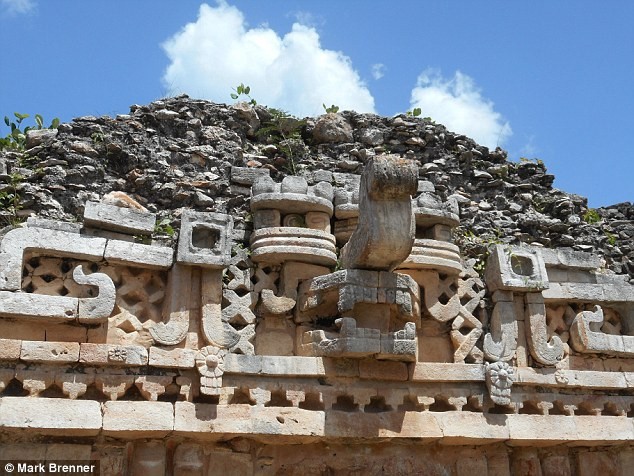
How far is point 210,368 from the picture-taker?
635cm

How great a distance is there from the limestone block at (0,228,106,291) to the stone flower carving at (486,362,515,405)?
363cm

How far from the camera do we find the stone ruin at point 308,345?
6.15 meters

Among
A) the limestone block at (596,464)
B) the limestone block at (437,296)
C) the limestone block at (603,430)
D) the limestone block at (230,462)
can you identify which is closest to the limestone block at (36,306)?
the limestone block at (230,462)

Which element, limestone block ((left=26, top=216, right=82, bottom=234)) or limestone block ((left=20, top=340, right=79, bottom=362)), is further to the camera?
limestone block ((left=26, top=216, right=82, bottom=234))

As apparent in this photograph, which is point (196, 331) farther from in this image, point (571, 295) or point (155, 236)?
point (571, 295)

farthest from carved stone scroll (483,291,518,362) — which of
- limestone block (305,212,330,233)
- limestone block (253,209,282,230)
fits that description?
limestone block (253,209,282,230)

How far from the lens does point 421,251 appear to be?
7.39 meters

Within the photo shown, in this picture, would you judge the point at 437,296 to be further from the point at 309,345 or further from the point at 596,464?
the point at 596,464

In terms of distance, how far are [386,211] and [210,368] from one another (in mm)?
1945

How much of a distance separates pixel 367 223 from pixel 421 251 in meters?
1.16

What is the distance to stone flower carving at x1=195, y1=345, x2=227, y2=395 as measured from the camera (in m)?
6.29

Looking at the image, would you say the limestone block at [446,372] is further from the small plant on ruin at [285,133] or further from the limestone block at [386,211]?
the small plant on ruin at [285,133]

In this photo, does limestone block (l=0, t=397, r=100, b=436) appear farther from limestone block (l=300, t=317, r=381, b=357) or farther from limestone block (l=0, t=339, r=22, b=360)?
limestone block (l=300, t=317, r=381, b=357)

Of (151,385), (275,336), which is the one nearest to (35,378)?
(151,385)
